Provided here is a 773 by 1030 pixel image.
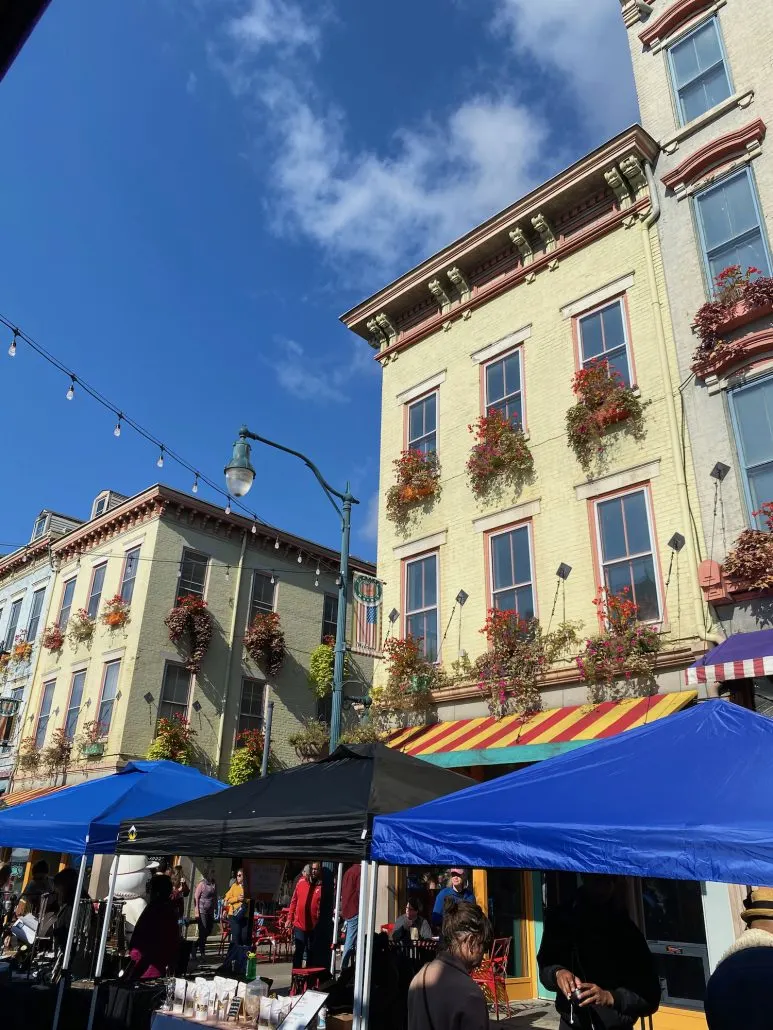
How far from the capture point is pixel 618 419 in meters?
12.5

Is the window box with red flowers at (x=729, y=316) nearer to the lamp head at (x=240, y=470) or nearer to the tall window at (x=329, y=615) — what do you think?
the lamp head at (x=240, y=470)

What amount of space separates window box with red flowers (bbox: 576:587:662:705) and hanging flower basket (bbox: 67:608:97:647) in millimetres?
20369

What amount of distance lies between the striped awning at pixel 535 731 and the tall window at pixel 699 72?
10120 mm

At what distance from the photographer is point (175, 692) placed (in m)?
24.7

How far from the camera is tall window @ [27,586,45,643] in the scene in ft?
101

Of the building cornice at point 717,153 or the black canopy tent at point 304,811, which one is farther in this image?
the building cornice at point 717,153

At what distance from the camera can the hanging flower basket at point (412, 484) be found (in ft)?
50.1

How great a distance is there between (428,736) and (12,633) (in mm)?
Result: 25032

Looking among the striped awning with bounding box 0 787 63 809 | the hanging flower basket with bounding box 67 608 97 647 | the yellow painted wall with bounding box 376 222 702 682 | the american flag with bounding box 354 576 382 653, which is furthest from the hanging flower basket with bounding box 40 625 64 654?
the yellow painted wall with bounding box 376 222 702 682

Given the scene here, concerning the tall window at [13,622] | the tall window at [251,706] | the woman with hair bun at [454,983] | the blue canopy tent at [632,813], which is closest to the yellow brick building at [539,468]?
the blue canopy tent at [632,813]

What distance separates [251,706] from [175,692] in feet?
8.95

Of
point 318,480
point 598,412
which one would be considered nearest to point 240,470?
point 318,480

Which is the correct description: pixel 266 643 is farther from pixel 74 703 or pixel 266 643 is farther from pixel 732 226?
Answer: pixel 732 226

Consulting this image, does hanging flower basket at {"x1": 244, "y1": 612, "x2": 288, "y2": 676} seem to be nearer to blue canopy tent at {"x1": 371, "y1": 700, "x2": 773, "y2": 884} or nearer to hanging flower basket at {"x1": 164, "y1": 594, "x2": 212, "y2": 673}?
hanging flower basket at {"x1": 164, "y1": 594, "x2": 212, "y2": 673}
